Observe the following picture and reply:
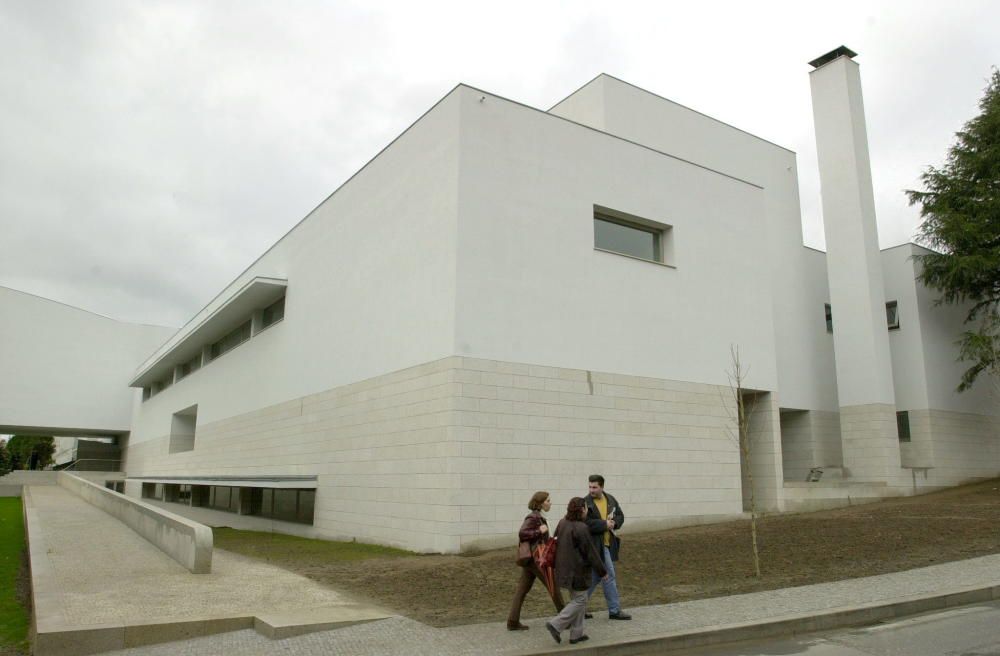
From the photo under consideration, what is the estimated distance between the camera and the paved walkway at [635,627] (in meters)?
6.93

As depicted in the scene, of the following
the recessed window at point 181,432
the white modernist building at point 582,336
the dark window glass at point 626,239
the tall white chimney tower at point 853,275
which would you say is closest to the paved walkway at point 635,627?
the white modernist building at point 582,336

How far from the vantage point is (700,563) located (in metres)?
11.5

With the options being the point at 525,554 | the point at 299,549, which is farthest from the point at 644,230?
the point at 525,554

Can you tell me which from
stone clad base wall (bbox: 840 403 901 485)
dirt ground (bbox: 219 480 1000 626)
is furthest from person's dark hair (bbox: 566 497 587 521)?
stone clad base wall (bbox: 840 403 901 485)

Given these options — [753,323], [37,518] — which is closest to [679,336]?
[753,323]

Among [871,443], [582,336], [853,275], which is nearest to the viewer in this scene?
[582,336]

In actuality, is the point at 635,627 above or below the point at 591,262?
below

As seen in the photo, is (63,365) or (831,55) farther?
(63,365)

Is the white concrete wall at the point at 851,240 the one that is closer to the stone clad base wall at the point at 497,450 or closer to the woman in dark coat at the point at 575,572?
the stone clad base wall at the point at 497,450

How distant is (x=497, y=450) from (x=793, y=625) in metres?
6.93

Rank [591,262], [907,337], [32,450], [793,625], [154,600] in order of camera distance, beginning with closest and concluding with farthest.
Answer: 1. [793,625]
2. [154,600]
3. [591,262]
4. [907,337]
5. [32,450]

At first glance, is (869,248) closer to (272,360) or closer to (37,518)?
(272,360)

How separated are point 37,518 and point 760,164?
24.0 m

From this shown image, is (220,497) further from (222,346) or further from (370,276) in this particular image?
(370,276)
